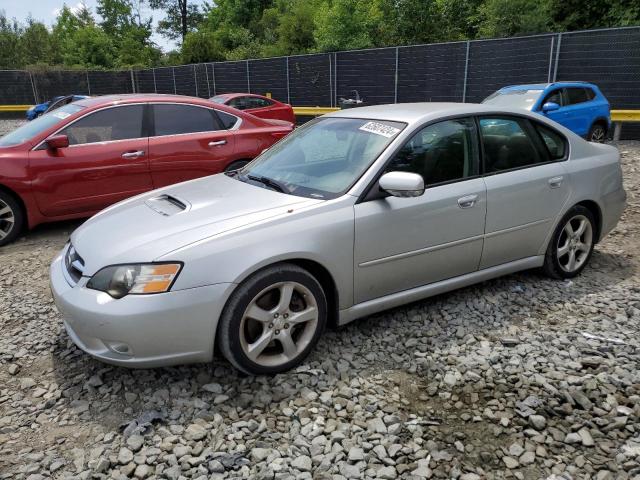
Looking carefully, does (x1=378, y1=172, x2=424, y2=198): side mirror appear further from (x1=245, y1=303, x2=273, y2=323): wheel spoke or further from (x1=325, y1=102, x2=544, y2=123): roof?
(x1=245, y1=303, x2=273, y2=323): wheel spoke

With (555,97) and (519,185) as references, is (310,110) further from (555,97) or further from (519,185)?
(519,185)

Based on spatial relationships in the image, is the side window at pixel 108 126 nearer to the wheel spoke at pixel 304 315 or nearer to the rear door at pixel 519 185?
the wheel spoke at pixel 304 315

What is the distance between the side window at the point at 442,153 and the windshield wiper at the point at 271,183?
711 millimetres

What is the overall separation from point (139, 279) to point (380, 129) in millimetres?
1889

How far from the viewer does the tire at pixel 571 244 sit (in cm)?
433

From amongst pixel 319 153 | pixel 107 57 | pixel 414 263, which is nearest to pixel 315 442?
pixel 414 263

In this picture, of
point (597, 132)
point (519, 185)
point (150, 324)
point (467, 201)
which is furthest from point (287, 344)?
point (597, 132)

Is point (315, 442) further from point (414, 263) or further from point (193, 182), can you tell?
point (193, 182)

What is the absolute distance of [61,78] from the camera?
28.7m

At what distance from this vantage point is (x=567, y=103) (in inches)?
414

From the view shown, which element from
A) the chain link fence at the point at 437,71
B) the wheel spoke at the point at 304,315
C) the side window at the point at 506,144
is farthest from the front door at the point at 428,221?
the chain link fence at the point at 437,71

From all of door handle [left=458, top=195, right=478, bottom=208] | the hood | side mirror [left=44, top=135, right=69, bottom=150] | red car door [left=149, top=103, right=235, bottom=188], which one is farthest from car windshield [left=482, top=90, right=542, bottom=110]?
the hood

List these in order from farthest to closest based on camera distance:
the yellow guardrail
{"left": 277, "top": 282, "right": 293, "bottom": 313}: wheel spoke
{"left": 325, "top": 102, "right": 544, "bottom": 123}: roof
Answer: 1. the yellow guardrail
2. {"left": 325, "top": 102, "right": 544, "bottom": 123}: roof
3. {"left": 277, "top": 282, "right": 293, "bottom": 313}: wheel spoke

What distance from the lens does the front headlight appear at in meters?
2.76
